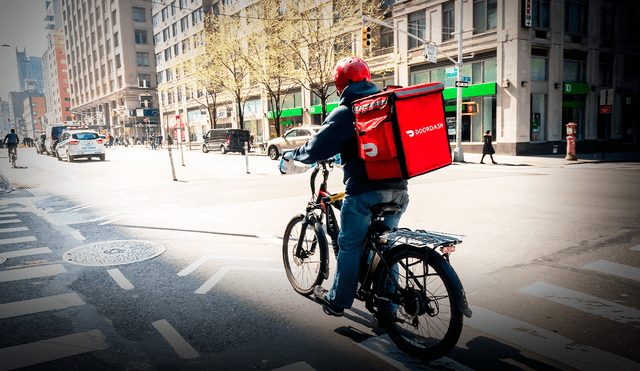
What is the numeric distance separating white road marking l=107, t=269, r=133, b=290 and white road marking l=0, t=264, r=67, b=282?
22.5 inches

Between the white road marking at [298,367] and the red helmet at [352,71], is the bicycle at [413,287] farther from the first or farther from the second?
the red helmet at [352,71]

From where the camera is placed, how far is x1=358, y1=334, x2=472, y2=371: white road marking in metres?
2.90

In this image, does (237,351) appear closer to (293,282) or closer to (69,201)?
(293,282)

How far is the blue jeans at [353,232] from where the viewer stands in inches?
123

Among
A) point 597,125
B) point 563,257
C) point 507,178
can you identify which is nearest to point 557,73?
point 597,125

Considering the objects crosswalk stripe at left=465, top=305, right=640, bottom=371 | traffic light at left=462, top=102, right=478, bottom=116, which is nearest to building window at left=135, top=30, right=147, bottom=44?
traffic light at left=462, top=102, right=478, bottom=116

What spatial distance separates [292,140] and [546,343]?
78.8 feet

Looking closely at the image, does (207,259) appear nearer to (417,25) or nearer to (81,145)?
(81,145)

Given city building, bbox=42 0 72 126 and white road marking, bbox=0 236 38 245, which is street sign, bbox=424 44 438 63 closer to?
white road marking, bbox=0 236 38 245

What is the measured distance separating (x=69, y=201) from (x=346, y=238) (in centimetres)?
974

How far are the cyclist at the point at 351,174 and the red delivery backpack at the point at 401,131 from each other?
0.15m

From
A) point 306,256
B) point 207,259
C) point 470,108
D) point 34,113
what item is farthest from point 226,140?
point 34,113

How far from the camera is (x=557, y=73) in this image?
27.6 m

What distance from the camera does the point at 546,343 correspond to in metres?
3.17
